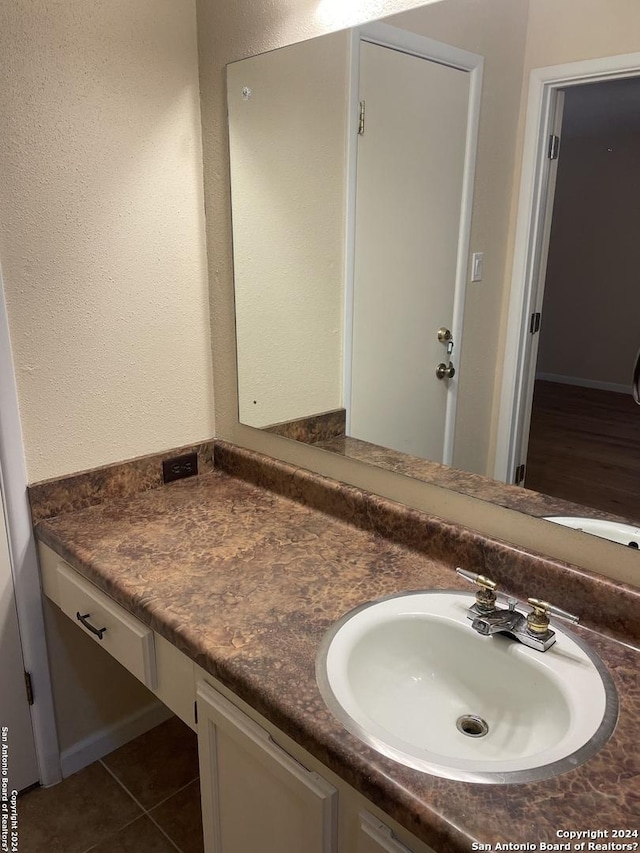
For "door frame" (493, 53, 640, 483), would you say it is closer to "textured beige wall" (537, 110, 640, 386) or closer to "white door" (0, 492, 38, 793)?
"textured beige wall" (537, 110, 640, 386)

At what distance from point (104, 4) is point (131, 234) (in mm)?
501

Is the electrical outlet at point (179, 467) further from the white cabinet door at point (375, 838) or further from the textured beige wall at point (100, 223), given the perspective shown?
the white cabinet door at point (375, 838)

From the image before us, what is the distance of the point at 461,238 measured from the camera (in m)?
1.26

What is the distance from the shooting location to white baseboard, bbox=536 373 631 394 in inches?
45.2

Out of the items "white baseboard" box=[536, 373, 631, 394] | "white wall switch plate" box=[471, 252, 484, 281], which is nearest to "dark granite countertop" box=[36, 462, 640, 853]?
"white baseboard" box=[536, 373, 631, 394]

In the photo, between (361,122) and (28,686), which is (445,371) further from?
(28,686)

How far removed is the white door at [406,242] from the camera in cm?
126

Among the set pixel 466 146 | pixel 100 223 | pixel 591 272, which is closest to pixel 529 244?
pixel 466 146

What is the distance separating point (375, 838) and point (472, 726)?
287 mm

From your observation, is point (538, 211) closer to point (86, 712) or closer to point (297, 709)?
point (297, 709)

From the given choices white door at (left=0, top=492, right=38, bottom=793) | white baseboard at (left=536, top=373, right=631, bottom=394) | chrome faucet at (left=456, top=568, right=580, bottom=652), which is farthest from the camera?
white door at (left=0, top=492, right=38, bottom=793)

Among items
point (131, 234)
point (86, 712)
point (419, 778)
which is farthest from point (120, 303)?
point (419, 778)

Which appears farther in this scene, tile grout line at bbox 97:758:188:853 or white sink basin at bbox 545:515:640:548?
tile grout line at bbox 97:758:188:853

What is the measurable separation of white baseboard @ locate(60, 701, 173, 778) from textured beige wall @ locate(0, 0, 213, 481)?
83 centimetres
